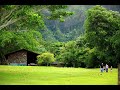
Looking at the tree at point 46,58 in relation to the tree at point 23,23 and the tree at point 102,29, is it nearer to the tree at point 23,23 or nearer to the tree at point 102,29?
the tree at point 23,23

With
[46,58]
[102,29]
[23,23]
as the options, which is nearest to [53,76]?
[46,58]

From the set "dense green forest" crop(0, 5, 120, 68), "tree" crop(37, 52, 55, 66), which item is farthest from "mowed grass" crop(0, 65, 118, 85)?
"dense green forest" crop(0, 5, 120, 68)

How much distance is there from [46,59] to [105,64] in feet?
5.64

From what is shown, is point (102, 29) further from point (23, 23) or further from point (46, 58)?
point (23, 23)

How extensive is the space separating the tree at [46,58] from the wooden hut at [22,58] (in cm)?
16

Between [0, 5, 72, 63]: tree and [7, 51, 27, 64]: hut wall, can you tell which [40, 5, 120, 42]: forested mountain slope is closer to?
[0, 5, 72, 63]: tree

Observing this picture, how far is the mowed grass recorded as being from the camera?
1055 centimetres

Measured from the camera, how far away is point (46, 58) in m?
11.4

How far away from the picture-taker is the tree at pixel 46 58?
11352 mm

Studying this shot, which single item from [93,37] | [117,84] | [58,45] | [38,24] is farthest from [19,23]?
[117,84]

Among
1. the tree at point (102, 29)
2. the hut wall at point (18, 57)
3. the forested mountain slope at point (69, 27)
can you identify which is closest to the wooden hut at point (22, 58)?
the hut wall at point (18, 57)
